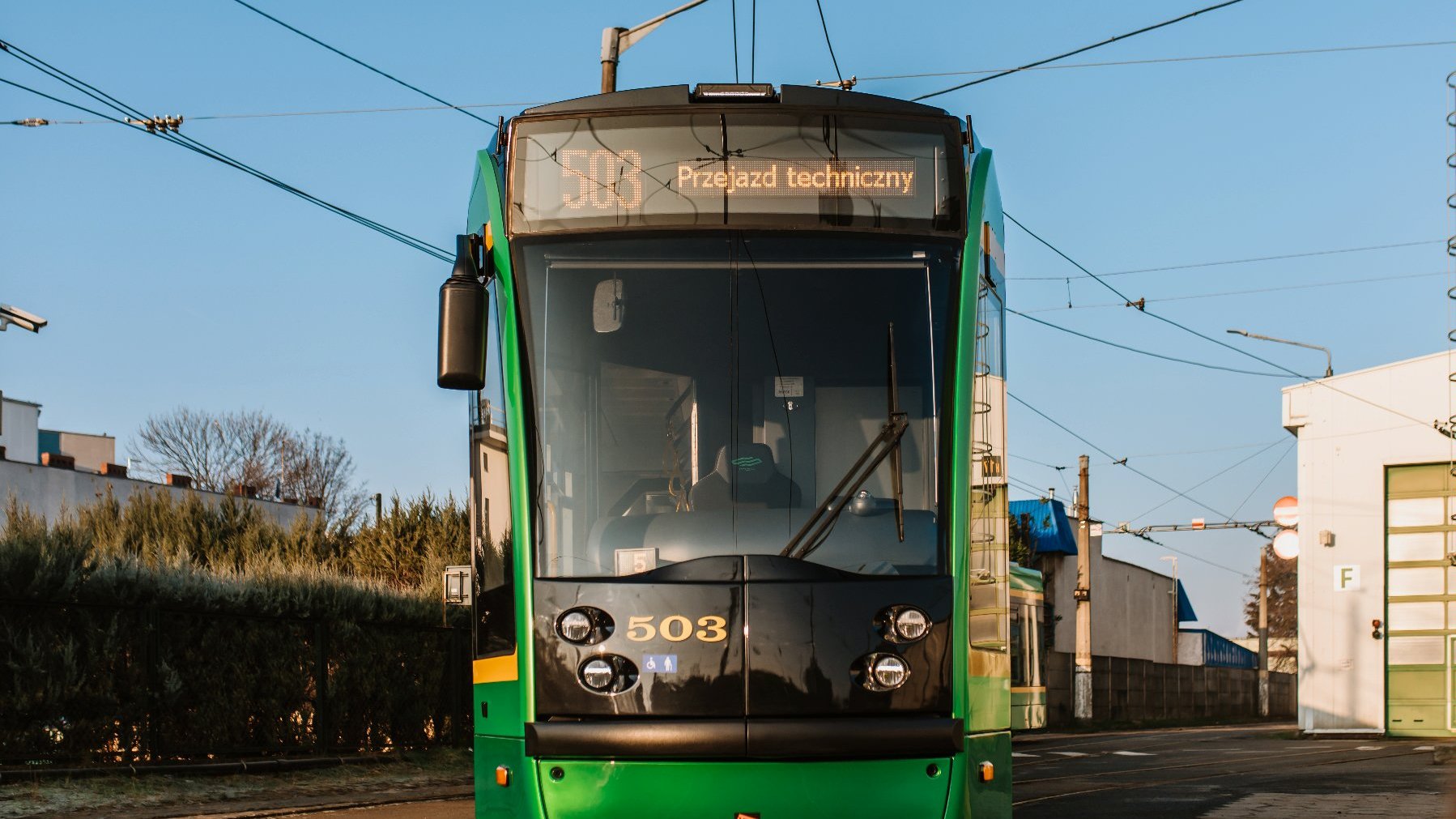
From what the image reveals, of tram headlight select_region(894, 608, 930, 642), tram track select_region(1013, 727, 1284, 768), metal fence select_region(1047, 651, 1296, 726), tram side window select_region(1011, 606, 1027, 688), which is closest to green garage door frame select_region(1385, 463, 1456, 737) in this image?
tram track select_region(1013, 727, 1284, 768)

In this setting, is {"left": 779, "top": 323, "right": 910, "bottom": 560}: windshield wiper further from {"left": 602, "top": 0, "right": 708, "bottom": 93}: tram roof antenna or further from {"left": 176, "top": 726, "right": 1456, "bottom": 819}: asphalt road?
{"left": 602, "top": 0, "right": 708, "bottom": 93}: tram roof antenna

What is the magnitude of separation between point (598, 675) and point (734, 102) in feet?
8.34

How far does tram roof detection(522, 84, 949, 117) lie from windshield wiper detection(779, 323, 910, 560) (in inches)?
41.1

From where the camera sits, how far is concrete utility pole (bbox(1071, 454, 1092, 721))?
42.0m

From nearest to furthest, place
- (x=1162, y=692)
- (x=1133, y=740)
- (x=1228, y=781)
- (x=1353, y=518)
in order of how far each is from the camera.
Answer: (x=1228, y=781) → (x=1133, y=740) → (x=1353, y=518) → (x=1162, y=692)

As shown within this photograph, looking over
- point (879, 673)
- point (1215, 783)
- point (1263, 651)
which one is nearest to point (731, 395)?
point (879, 673)

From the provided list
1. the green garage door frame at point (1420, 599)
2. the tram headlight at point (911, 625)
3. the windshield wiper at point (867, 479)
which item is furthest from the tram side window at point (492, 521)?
the green garage door frame at point (1420, 599)

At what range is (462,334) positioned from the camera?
7.11 metres

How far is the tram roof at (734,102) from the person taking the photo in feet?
24.8

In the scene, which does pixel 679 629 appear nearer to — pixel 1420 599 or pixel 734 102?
pixel 734 102

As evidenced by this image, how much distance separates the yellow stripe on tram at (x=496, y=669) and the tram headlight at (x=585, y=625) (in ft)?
0.93

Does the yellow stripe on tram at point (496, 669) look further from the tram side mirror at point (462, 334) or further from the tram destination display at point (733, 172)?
the tram destination display at point (733, 172)

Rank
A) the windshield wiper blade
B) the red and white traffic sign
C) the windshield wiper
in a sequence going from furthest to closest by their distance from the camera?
the red and white traffic sign
the windshield wiper blade
the windshield wiper

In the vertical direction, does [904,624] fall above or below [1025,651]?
above
